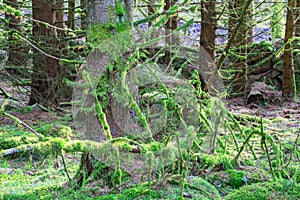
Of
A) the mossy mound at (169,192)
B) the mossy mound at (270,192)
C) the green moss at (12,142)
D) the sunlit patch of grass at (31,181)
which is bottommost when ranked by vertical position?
the sunlit patch of grass at (31,181)

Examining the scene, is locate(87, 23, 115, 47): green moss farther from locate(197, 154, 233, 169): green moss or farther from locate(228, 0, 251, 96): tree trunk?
locate(228, 0, 251, 96): tree trunk

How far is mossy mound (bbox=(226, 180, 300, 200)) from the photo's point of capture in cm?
235

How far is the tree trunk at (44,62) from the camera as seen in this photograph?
7.54 metres

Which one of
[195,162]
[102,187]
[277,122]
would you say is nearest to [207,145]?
[195,162]

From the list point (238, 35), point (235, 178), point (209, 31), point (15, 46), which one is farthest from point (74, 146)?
point (238, 35)

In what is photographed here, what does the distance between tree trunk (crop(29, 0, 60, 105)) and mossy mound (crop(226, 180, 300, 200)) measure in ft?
19.0

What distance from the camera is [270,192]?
2385mm

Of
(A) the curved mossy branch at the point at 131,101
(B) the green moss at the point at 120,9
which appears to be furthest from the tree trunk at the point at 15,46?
(A) the curved mossy branch at the point at 131,101

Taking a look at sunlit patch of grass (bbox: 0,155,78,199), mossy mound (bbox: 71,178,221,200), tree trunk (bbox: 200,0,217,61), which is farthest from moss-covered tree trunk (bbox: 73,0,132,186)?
tree trunk (bbox: 200,0,217,61)

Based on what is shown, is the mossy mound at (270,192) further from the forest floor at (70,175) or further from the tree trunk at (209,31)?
the tree trunk at (209,31)

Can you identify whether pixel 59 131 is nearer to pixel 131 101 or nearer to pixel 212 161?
pixel 131 101

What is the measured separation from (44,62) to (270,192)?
6.64 metres

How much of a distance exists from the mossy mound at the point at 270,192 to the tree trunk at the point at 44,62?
580cm

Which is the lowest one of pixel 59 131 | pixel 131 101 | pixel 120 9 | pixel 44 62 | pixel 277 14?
pixel 59 131
